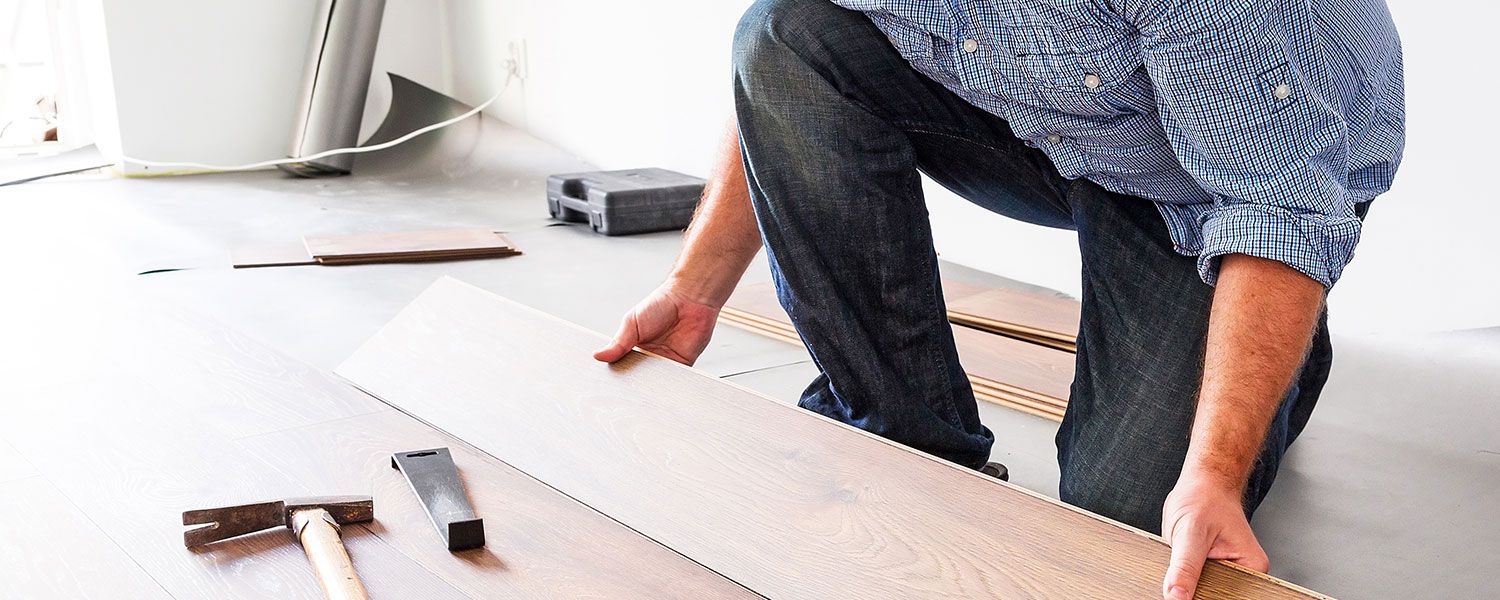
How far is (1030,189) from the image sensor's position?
5.50 feet

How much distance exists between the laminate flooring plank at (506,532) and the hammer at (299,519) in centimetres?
4

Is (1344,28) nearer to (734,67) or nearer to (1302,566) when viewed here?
(1302,566)

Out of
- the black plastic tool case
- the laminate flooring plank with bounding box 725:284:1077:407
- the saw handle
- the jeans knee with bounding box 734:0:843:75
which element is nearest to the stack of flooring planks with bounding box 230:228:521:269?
the black plastic tool case

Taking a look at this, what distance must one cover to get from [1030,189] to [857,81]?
0.90 feet

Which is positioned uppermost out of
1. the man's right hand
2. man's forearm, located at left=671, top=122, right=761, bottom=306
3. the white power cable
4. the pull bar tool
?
man's forearm, located at left=671, top=122, right=761, bottom=306

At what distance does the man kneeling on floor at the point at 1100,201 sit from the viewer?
3.84ft

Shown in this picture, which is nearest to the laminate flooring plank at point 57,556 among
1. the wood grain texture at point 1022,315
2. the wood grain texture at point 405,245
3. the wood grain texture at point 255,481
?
the wood grain texture at point 255,481

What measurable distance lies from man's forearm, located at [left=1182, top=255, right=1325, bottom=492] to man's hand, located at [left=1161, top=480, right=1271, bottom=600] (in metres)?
Result: 0.01

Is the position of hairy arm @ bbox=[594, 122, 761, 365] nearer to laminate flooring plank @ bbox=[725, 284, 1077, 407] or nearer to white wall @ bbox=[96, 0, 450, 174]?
laminate flooring plank @ bbox=[725, 284, 1077, 407]

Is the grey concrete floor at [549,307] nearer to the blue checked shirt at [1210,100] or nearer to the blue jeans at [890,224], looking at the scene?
the blue jeans at [890,224]

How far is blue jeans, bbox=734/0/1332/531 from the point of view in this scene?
1.56m

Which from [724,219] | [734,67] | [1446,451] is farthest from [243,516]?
[1446,451]

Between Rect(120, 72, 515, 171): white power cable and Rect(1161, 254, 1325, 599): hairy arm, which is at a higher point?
Rect(1161, 254, 1325, 599): hairy arm

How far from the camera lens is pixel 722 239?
175cm
